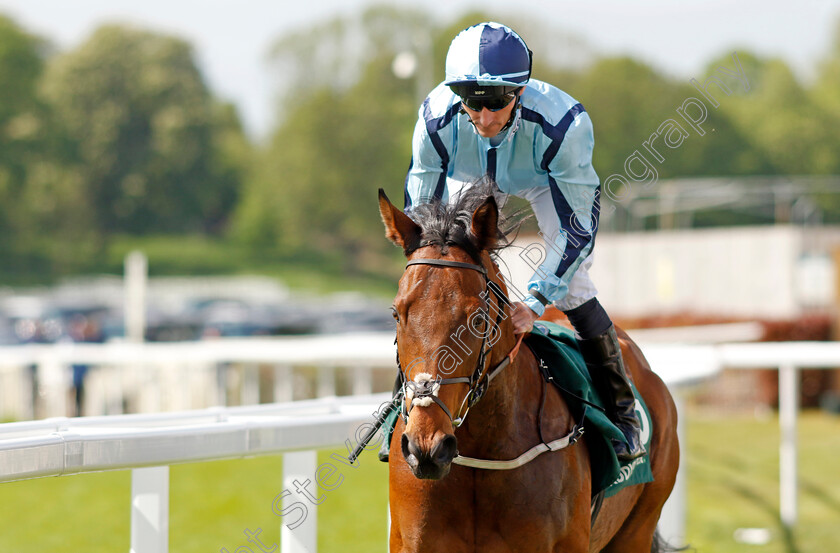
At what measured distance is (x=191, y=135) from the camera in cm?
5181

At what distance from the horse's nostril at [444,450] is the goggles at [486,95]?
1.14 meters

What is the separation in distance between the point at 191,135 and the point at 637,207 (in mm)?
32665

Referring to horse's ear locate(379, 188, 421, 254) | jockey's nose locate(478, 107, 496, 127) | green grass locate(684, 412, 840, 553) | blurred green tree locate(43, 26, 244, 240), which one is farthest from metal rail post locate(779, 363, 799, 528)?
blurred green tree locate(43, 26, 244, 240)

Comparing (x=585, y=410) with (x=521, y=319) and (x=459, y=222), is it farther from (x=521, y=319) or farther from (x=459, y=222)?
(x=459, y=222)

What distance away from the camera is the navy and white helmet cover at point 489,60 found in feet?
9.71

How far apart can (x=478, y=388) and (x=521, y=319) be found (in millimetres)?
291

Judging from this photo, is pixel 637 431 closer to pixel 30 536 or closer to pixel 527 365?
pixel 527 365

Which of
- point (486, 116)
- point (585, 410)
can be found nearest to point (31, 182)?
point (486, 116)

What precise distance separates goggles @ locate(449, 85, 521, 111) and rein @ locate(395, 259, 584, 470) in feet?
2.01

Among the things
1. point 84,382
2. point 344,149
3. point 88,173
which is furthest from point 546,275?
point 88,173

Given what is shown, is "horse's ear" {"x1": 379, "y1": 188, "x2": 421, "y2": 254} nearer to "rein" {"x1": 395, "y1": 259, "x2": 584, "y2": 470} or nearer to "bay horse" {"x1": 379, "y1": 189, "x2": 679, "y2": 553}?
"bay horse" {"x1": 379, "y1": 189, "x2": 679, "y2": 553}

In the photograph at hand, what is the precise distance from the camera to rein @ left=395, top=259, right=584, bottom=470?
7.91 feet

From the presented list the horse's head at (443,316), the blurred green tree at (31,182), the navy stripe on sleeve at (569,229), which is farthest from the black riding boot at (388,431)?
the blurred green tree at (31,182)

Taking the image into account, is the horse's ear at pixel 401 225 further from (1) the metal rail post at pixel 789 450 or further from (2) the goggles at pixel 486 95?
(1) the metal rail post at pixel 789 450
